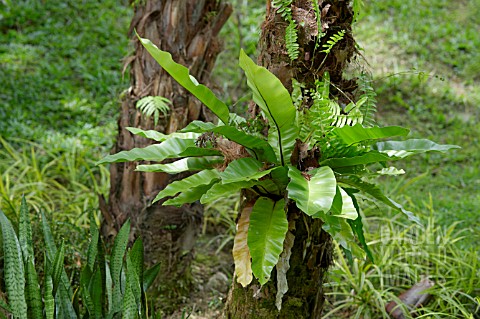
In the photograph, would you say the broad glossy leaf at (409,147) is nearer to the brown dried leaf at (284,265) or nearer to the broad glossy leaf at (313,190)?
the broad glossy leaf at (313,190)

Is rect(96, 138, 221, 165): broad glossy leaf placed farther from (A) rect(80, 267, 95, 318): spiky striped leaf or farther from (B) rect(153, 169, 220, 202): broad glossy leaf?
(A) rect(80, 267, 95, 318): spiky striped leaf

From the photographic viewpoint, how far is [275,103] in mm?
1946

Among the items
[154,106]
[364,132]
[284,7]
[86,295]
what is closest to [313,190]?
[364,132]

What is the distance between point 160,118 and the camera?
330 centimetres

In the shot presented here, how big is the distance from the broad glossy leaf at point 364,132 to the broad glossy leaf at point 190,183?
512 millimetres

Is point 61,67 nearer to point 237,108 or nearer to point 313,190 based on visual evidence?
point 237,108

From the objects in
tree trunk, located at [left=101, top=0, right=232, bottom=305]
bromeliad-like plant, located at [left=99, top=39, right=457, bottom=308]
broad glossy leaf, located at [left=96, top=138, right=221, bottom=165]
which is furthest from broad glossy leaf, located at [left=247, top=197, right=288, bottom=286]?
tree trunk, located at [left=101, top=0, right=232, bottom=305]

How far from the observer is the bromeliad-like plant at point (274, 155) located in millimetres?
1941

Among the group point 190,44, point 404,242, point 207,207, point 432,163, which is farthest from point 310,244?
point 432,163

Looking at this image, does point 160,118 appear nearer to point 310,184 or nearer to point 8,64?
point 310,184

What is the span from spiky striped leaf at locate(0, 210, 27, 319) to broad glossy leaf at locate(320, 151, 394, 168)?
1.34 m

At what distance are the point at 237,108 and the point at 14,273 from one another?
4.43 metres

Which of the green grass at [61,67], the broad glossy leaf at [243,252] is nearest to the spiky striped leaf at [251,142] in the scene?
the broad glossy leaf at [243,252]

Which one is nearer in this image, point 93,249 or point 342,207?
point 342,207
